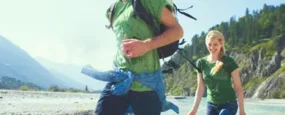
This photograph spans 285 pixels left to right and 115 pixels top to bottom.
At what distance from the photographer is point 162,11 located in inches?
144

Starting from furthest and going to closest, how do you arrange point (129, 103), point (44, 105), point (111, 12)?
point (44, 105), point (111, 12), point (129, 103)

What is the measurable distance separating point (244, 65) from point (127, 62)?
603ft

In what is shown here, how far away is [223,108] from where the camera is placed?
6.91 m

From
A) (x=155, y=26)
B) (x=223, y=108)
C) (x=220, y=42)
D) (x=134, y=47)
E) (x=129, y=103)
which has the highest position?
(x=220, y=42)

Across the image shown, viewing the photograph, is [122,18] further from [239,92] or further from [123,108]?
[239,92]

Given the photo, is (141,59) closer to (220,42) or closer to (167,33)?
(167,33)

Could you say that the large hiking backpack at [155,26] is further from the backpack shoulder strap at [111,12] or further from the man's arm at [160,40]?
the backpack shoulder strap at [111,12]

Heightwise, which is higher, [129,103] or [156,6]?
[156,6]

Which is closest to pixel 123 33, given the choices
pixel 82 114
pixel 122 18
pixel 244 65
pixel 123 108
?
pixel 122 18

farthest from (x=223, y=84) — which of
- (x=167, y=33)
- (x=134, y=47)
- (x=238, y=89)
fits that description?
(x=134, y=47)

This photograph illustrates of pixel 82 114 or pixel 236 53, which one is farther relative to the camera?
pixel 236 53

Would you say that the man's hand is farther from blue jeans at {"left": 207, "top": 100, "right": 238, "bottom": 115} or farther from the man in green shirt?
blue jeans at {"left": 207, "top": 100, "right": 238, "bottom": 115}

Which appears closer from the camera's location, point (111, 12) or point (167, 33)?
point (167, 33)

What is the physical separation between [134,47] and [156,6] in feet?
1.52
